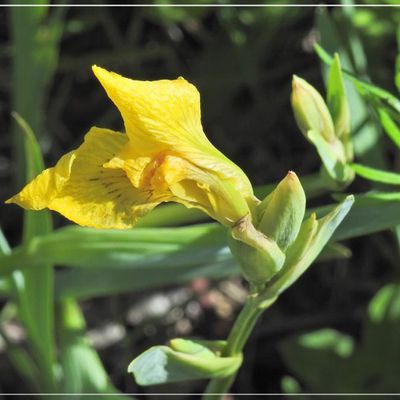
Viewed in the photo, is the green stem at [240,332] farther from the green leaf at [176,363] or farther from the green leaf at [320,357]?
the green leaf at [320,357]

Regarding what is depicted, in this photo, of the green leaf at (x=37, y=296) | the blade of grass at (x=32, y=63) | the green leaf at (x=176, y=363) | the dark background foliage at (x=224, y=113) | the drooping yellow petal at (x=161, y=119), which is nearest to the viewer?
the drooping yellow petal at (x=161, y=119)

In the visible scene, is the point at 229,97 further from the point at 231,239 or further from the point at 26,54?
the point at 231,239

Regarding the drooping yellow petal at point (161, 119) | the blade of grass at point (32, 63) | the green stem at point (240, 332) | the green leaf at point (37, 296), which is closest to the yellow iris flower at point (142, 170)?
the drooping yellow petal at point (161, 119)

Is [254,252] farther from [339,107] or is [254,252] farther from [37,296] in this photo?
[37,296]

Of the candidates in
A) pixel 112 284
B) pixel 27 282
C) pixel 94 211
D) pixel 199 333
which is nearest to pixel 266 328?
pixel 199 333

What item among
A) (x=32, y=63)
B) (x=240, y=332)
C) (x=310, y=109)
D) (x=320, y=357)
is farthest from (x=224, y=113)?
(x=240, y=332)

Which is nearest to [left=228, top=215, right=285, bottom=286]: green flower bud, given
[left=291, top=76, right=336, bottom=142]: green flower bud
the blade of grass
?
[left=291, top=76, right=336, bottom=142]: green flower bud

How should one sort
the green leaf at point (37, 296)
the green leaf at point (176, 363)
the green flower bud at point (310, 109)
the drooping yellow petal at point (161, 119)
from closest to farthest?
the drooping yellow petal at point (161, 119) → the green leaf at point (176, 363) → the green flower bud at point (310, 109) → the green leaf at point (37, 296)
